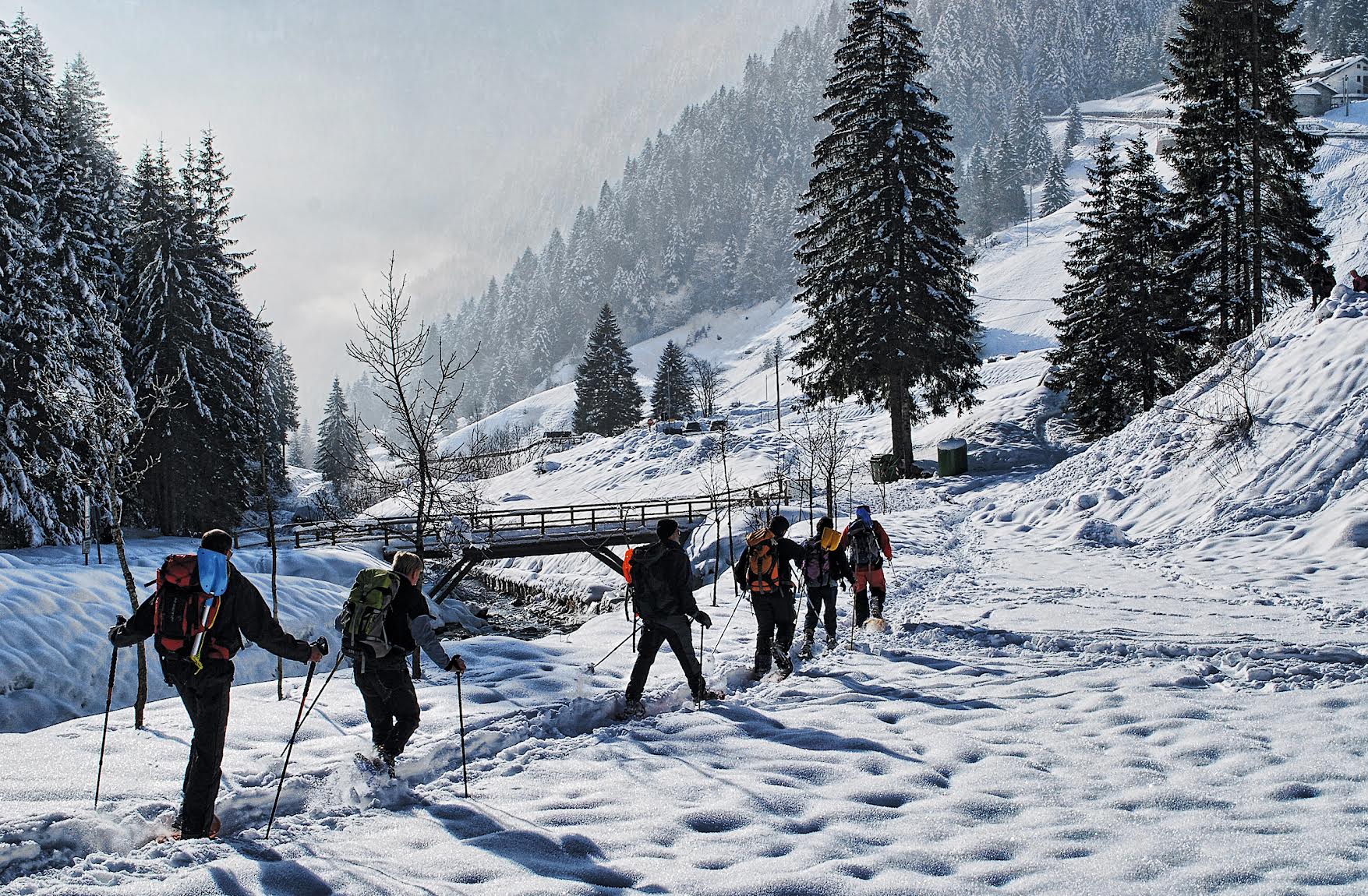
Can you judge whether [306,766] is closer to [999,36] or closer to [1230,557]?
[1230,557]

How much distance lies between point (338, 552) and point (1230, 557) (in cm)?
2215

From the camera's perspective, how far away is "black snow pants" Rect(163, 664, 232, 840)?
183 inches

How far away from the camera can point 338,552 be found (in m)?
23.7

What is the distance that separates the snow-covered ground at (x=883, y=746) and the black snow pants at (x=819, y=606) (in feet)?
1.29

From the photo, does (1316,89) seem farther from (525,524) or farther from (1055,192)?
(525,524)

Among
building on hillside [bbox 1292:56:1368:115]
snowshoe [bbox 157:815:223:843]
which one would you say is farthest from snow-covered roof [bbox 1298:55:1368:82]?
snowshoe [bbox 157:815:223:843]

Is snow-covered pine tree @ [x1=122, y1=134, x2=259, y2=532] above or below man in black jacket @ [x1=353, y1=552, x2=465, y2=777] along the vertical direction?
above

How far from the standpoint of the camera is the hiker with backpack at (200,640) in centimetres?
468

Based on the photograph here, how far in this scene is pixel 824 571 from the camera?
9.45 metres

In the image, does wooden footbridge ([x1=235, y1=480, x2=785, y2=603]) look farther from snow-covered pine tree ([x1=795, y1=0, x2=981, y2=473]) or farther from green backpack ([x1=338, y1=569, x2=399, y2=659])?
green backpack ([x1=338, y1=569, x2=399, y2=659])

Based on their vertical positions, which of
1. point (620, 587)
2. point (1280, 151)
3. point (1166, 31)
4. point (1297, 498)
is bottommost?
point (620, 587)

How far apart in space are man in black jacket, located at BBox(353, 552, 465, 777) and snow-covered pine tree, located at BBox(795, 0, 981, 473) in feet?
72.0

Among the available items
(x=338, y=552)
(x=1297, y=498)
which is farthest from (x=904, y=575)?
(x=338, y=552)

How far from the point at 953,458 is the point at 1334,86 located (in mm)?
134280
